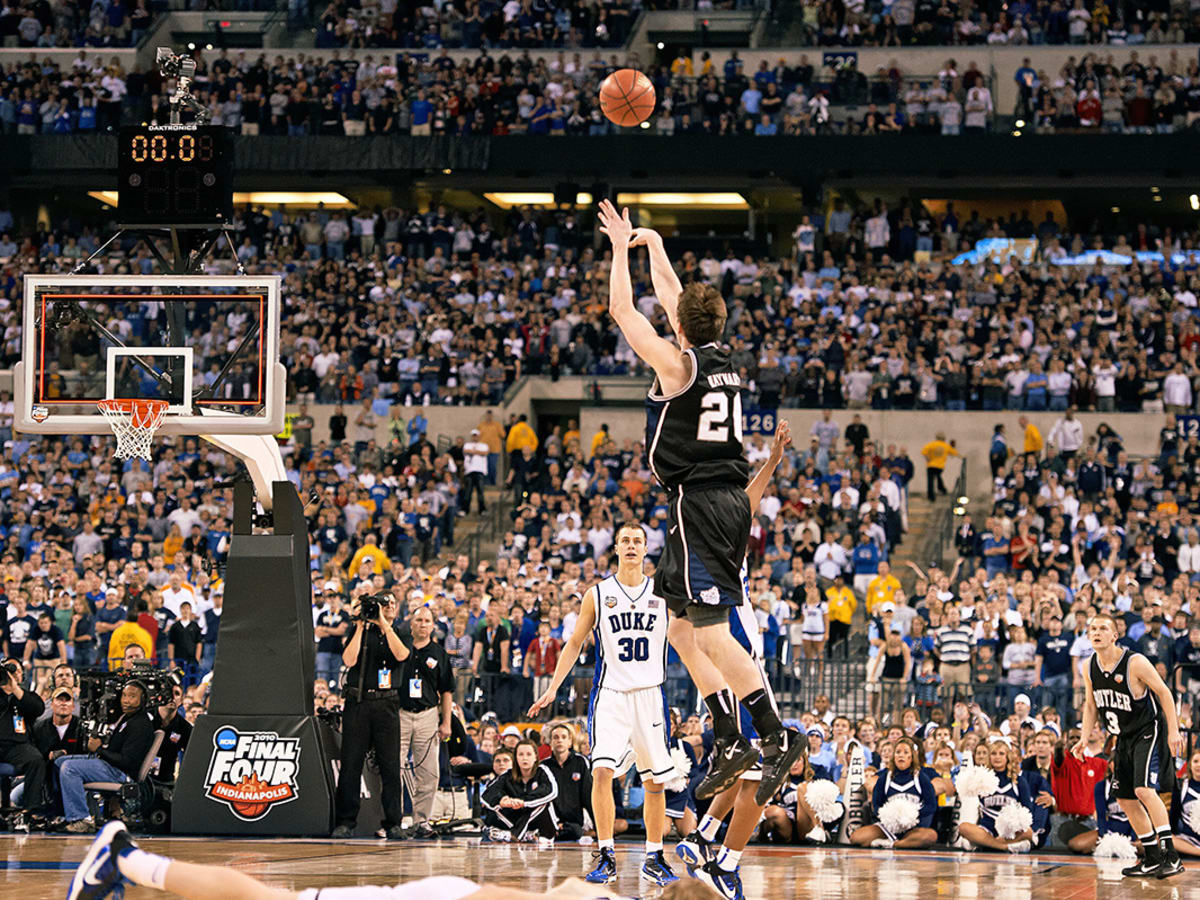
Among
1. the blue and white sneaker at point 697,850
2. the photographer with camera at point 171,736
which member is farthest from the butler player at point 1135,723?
Result: the photographer with camera at point 171,736

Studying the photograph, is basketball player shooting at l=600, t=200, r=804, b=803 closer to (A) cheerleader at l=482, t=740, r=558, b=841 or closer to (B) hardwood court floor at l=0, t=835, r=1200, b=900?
(B) hardwood court floor at l=0, t=835, r=1200, b=900

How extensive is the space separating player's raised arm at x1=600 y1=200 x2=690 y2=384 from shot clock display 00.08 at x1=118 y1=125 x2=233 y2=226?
23.8 ft

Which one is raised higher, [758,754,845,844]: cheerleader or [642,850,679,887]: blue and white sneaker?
[642,850,679,887]: blue and white sneaker

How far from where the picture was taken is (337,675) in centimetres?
2092

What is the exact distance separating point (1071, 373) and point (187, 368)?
19395mm

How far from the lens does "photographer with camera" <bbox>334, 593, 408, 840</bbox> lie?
15953 mm

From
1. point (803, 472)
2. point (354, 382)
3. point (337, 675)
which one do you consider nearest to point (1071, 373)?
point (803, 472)

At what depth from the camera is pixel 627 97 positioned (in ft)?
42.9

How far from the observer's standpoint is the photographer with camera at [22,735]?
17.0 metres

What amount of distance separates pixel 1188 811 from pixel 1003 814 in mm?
1648

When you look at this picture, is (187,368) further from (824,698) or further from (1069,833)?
(1069,833)

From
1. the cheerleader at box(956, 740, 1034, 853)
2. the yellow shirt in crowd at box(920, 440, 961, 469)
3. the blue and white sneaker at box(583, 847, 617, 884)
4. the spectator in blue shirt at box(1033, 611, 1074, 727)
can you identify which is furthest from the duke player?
the yellow shirt in crowd at box(920, 440, 961, 469)

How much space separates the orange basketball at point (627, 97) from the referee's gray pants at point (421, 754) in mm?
6337

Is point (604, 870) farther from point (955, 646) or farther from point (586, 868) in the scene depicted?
point (955, 646)
